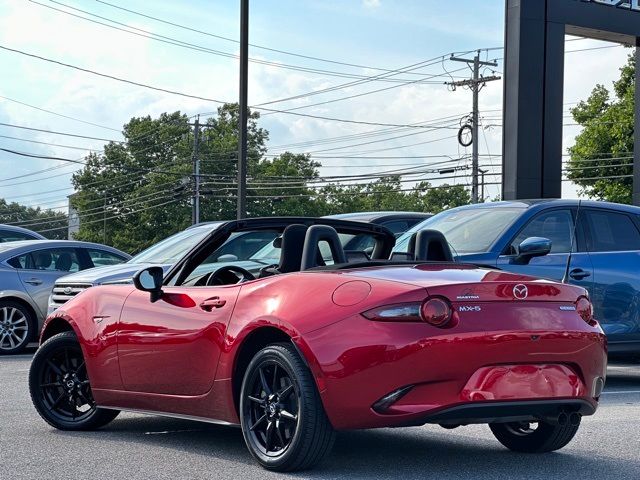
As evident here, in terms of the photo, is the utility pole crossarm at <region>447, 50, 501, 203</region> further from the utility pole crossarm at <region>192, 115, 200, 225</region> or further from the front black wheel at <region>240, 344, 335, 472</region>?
the front black wheel at <region>240, 344, 335, 472</region>

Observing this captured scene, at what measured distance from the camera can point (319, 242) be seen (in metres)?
6.55

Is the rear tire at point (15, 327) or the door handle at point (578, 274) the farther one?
the rear tire at point (15, 327)

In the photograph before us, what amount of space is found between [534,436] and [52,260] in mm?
10557

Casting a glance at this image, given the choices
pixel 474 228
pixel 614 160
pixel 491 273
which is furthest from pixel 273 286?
pixel 614 160

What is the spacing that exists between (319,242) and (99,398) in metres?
1.86

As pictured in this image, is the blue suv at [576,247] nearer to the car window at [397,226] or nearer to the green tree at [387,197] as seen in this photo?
the car window at [397,226]

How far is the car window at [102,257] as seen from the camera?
16.1 meters

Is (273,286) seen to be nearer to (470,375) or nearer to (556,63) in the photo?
(470,375)

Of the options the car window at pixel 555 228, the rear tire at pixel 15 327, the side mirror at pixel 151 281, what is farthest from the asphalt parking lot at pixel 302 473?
the rear tire at pixel 15 327

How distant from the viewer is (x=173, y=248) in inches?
527

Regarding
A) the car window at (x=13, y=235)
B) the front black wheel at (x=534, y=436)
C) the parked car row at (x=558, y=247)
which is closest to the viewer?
the front black wheel at (x=534, y=436)

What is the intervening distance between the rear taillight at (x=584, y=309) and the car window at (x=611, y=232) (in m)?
5.03

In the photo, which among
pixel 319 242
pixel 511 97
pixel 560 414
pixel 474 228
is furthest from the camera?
pixel 511 97

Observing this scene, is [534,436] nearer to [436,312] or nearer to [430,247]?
[430,247]
